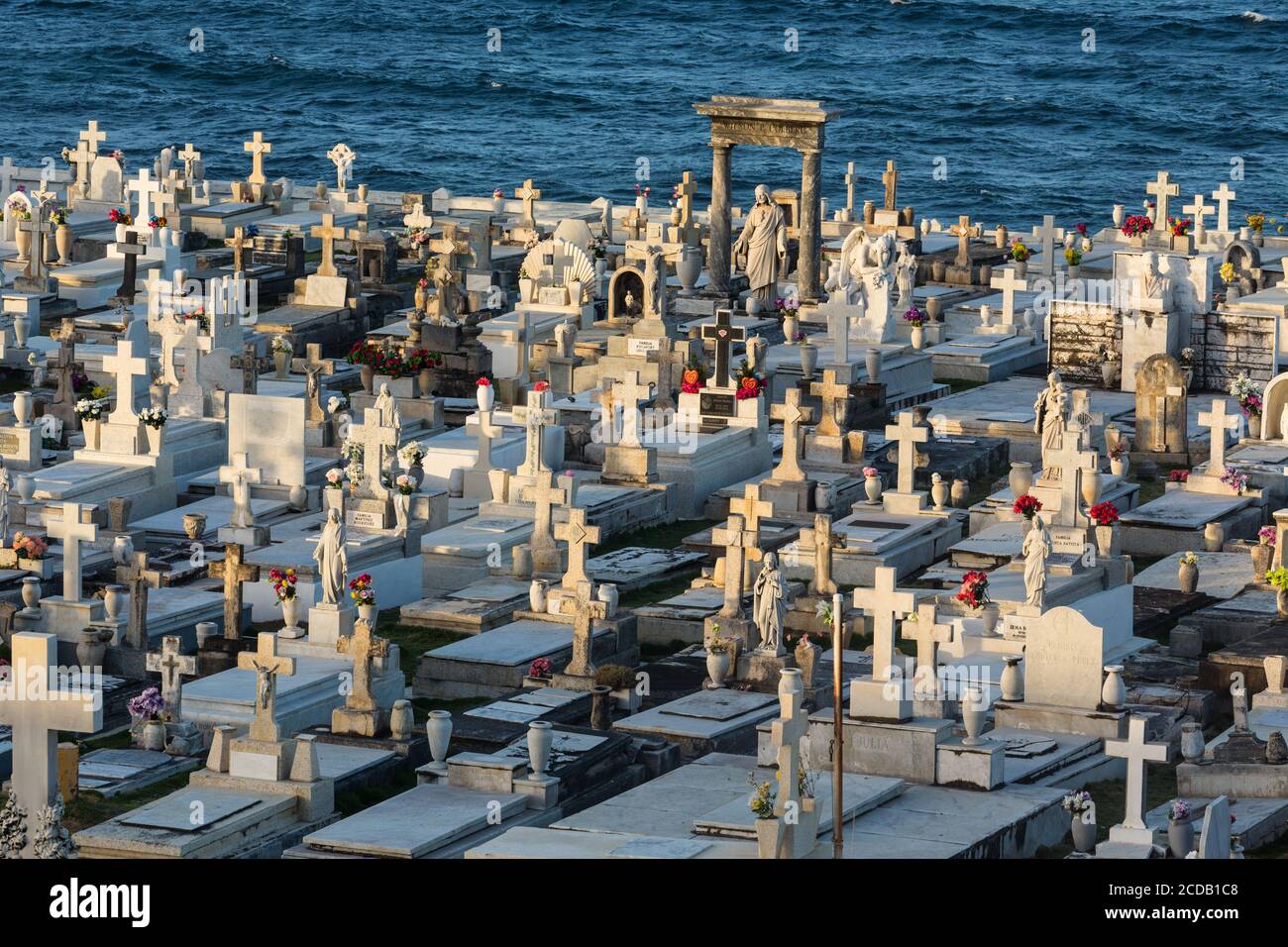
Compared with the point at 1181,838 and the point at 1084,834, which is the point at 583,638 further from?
the point at 1181,838

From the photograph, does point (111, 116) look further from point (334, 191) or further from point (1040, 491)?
point (1040, 491)

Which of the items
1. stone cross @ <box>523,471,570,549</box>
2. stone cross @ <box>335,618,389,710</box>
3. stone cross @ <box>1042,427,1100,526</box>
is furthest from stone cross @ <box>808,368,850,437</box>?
stone cross @ <box>335,618,389,710</box>

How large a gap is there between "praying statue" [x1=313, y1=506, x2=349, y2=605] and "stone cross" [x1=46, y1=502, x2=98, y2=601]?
2.51 metres

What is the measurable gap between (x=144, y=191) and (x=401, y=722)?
26.9 meters

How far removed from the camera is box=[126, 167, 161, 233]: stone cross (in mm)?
50600

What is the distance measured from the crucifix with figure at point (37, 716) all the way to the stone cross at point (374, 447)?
36.8 feet

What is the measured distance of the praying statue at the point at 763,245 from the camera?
46.4m

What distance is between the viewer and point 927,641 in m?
25.9

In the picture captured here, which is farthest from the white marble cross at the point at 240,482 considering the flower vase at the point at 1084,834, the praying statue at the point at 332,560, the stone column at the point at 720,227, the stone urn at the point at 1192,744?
the stone column at the point at 720,227

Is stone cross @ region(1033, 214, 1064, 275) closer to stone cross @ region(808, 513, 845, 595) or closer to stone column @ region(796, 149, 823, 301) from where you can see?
stone column @ region(796, 149, 823, 301)

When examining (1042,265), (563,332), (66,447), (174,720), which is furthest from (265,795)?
(1042,265)

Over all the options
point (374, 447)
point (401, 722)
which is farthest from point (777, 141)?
point (401, 722)

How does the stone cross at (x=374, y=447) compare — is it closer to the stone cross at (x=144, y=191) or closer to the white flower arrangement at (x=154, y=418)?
the white flower arrangement at (x=154, y=418)
